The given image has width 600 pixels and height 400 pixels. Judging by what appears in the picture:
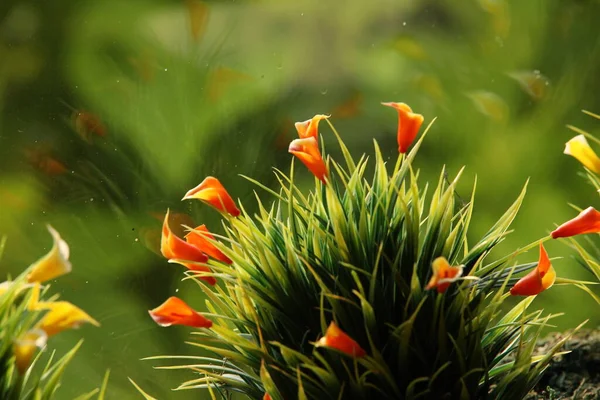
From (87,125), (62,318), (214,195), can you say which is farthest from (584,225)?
(87,125)

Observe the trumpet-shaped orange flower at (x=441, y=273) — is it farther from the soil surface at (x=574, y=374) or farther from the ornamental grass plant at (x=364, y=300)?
the soil surface at (x=574, y=374)

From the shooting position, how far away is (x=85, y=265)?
1347 millimetres

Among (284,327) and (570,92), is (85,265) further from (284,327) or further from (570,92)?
(570,92)

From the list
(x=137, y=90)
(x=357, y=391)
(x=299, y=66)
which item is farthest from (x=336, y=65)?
(x=357, y=391)

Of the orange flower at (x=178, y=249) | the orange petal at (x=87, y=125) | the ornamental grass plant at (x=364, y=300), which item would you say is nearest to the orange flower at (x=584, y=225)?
the ornamental grass plant at (x=364, y=300)

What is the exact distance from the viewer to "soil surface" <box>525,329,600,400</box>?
1.03 m

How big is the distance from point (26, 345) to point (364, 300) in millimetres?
301

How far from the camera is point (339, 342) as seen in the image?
0.67m

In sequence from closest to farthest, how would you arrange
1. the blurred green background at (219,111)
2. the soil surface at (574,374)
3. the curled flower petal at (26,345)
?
the curled flower petal at (26,345) < the soil surface at (574,374) < the blurred green background at (219,111)

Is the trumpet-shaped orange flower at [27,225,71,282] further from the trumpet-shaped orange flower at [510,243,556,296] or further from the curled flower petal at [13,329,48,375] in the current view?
the trumpet-shaped orange flower at [510,243,556,296]

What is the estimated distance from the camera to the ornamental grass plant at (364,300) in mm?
723

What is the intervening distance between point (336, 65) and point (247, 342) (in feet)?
2.69

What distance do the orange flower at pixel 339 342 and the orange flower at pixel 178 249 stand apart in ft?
0.60

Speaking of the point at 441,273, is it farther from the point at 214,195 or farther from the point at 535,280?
the point at 214,195
